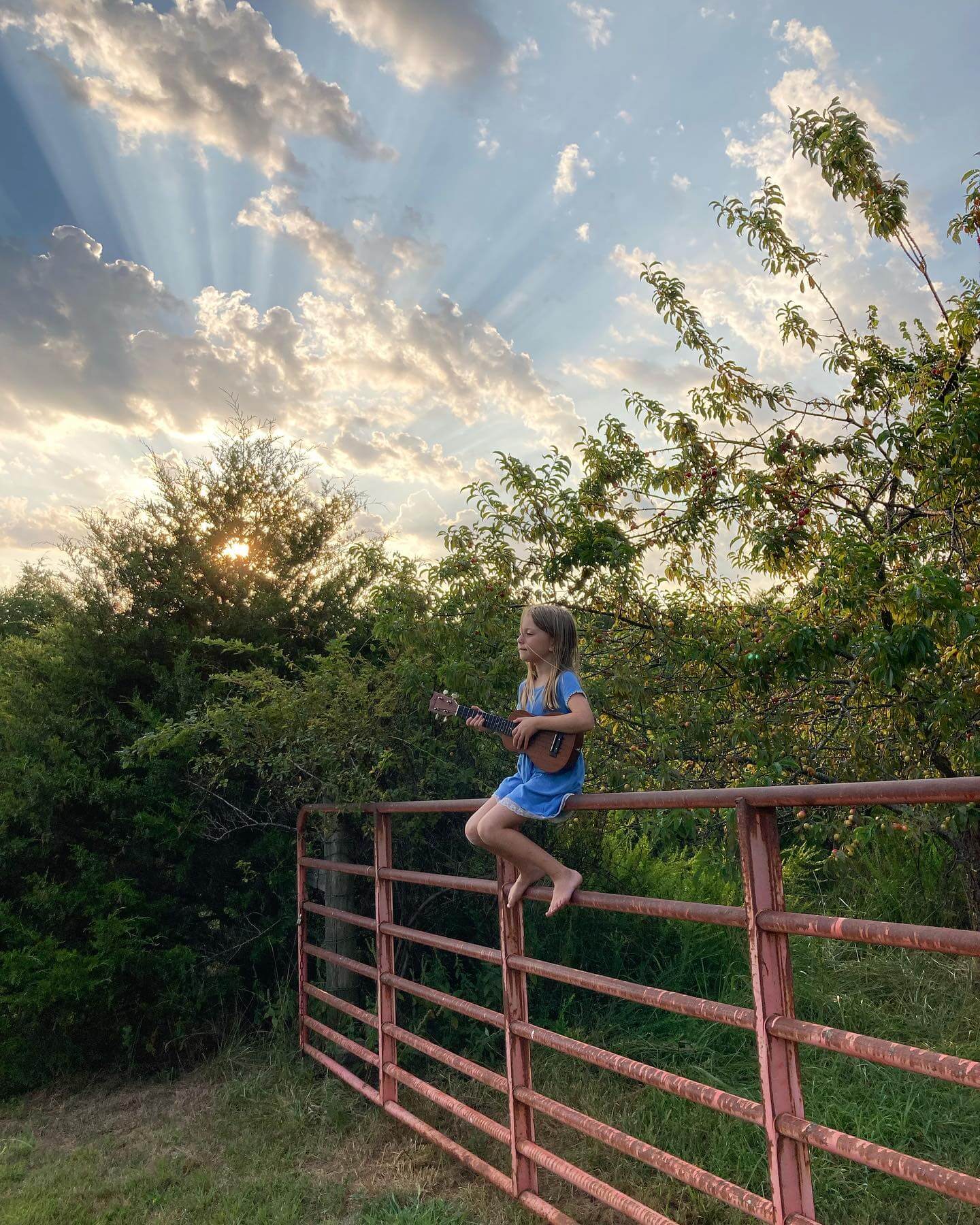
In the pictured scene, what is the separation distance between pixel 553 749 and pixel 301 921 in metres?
3.62

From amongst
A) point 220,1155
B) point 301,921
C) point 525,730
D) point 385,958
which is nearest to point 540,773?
point 525,730

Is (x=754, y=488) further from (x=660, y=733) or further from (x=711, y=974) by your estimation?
(x=711, y=974)

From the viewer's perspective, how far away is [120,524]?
8289mm

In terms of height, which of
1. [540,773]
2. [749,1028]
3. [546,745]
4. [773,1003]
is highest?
[546,745]

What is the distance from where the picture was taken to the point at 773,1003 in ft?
8.02

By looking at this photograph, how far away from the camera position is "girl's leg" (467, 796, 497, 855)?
360 centimetres

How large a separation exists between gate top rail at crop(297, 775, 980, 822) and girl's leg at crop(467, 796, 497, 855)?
30cm

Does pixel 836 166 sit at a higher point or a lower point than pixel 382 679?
higher

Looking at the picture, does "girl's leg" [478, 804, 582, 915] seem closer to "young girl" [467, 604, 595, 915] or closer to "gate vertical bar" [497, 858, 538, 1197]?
"young girl" [467, 604, 595, 915]

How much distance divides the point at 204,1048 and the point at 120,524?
4211 millimetres

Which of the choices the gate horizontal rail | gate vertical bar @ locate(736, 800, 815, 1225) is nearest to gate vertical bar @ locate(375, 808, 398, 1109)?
the gate horizontal rail

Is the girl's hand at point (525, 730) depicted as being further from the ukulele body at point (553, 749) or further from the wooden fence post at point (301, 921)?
the wooden fence post at point (301, 921)

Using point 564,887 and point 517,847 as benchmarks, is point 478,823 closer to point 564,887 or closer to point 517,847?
point 517,847

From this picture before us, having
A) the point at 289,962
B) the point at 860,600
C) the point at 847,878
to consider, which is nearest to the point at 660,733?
the point at 860,600
